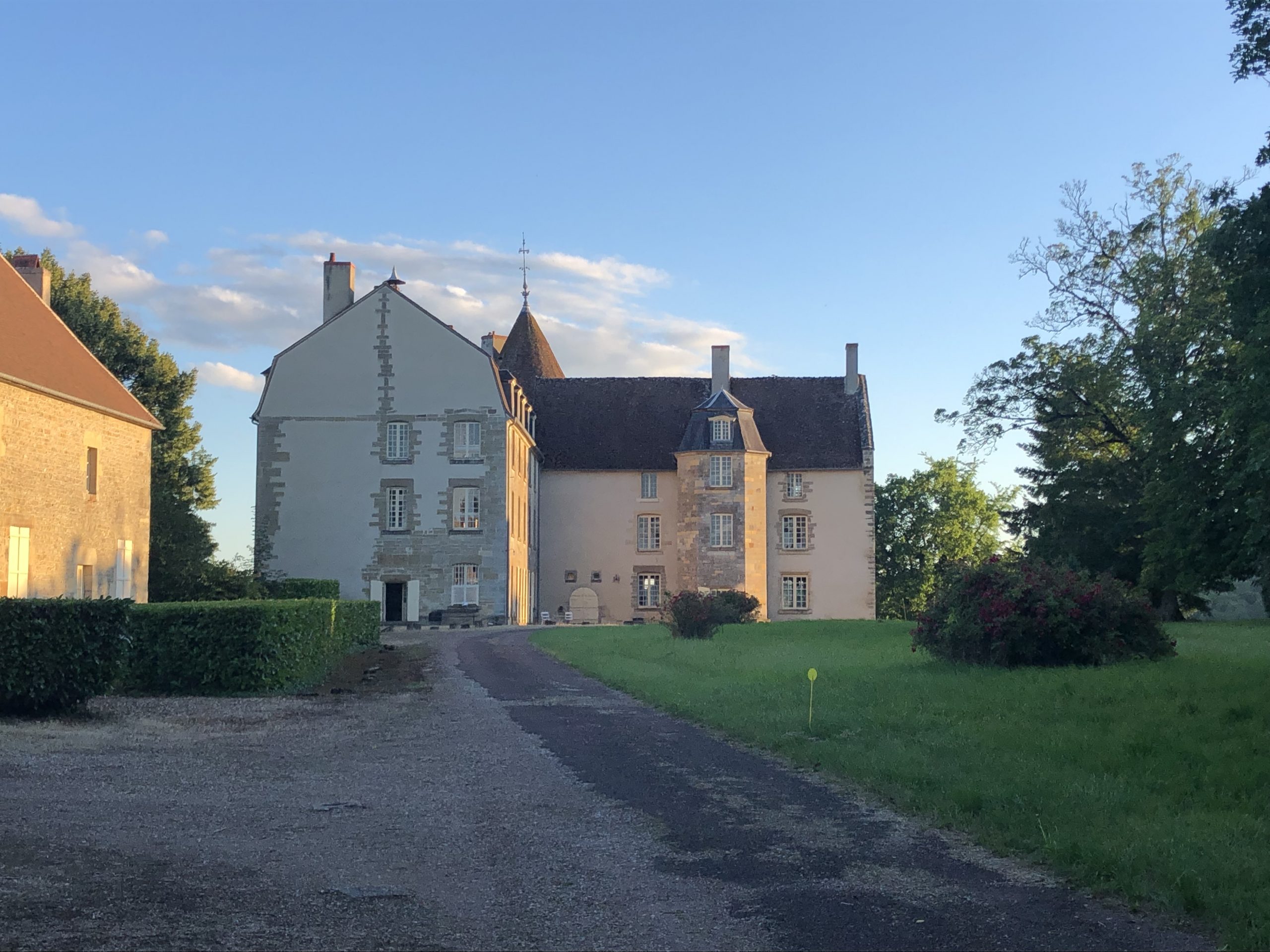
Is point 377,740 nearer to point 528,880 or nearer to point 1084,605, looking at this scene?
point 528,880

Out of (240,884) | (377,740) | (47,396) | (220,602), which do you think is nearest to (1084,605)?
(377,740)

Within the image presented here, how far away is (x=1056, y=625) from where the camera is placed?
16828 millimetres

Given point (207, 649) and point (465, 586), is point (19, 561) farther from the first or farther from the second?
point (465, 586)

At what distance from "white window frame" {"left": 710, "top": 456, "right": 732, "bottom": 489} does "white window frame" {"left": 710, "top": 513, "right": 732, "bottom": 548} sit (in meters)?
1.17

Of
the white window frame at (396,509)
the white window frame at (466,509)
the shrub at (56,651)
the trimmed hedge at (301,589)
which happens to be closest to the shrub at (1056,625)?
the shrub at (56,651)

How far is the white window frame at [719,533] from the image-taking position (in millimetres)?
50062

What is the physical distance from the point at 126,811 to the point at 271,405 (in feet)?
125

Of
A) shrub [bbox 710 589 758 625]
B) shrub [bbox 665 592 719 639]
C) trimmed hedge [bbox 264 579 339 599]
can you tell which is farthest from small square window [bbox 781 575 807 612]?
shrub [bbox 665 592 719 639]

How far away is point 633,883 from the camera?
640 cm

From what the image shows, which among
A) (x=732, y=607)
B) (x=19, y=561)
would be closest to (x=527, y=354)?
(x=732, y=607)

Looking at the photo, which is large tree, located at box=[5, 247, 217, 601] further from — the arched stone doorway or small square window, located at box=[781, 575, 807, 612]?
small square window, located at box=[781, 575, 807, 612]

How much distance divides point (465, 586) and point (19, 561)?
19.0 m

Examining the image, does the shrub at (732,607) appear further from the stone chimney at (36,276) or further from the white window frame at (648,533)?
the stone chimney at (36,276)

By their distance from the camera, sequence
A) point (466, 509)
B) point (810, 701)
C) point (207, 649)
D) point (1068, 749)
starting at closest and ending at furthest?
point (1068, 749) → point (810, 701) → point (207, 649) → point (466, 509)
